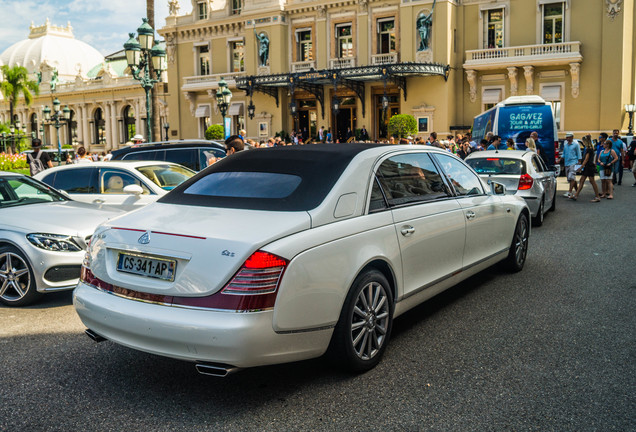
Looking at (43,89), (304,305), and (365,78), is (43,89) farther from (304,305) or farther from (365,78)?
(304,305)

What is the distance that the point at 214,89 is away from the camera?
145ft

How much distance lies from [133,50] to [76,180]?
312 inches

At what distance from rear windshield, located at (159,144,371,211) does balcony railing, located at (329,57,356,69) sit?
33723 mm

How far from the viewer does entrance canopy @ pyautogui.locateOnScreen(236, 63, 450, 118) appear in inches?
1316

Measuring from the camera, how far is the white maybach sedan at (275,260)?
3549mm

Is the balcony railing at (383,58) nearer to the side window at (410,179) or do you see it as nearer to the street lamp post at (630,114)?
the street lamp post at (630,114)

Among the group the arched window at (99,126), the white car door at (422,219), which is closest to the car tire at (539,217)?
the white car door at (422,219)

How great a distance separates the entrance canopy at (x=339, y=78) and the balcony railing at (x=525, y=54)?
6.45 ft

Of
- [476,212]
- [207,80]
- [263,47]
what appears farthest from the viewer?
[207,80]

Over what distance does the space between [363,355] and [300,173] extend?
144 cm

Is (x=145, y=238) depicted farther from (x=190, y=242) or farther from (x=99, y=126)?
(x=99, y=126)

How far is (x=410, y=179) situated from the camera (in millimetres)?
5207

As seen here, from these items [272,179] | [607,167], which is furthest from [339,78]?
[272,179]

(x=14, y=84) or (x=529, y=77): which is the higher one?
(x=14, y=84)
